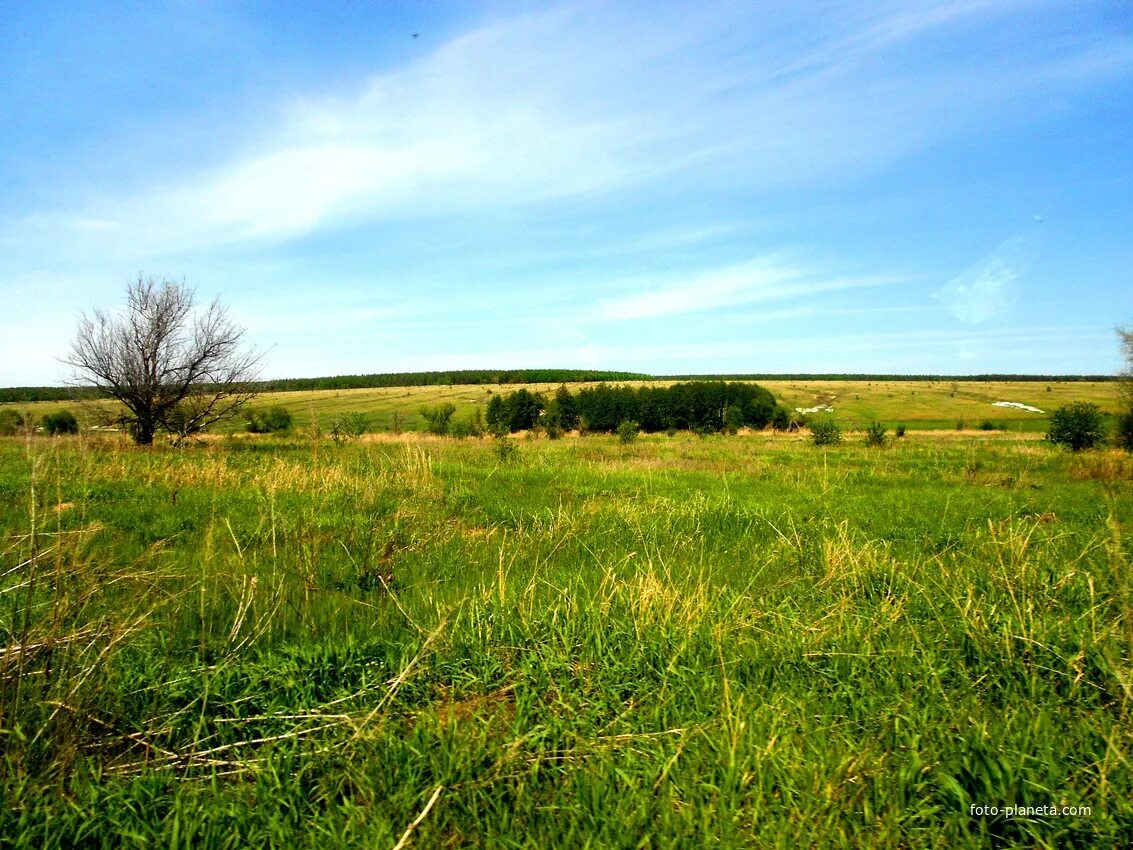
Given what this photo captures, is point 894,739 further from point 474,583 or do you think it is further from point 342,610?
point 342,610

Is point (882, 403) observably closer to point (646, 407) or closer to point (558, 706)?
point (646, 407)

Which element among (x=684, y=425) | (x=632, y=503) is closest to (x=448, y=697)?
(x=632, y=503)

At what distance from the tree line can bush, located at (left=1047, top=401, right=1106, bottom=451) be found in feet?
121

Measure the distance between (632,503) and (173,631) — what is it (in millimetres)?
6786

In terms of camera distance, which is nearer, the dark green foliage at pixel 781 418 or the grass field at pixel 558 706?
the grass field at pixel 558 706

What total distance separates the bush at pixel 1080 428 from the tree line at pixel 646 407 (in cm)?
3684

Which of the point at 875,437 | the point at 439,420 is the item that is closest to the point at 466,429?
the point at 439,420

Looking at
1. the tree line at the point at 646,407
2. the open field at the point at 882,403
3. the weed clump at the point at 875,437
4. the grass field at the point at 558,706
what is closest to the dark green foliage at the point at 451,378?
the open field at the point at 882,403

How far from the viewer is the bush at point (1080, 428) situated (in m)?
25.0

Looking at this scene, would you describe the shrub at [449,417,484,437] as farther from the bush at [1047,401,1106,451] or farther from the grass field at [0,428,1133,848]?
the grass field at [0,428,1133,848]

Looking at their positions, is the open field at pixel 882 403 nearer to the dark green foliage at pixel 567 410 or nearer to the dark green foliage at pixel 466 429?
the dark green foliage at pixel 567 410

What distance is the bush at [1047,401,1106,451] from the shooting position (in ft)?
82.1

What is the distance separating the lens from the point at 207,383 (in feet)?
67.9

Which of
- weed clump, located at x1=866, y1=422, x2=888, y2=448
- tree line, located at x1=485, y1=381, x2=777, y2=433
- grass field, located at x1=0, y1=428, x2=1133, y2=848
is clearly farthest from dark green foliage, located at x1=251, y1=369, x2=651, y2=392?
grass field, located at x1=0, y1=428, x2=1133, y2=848
